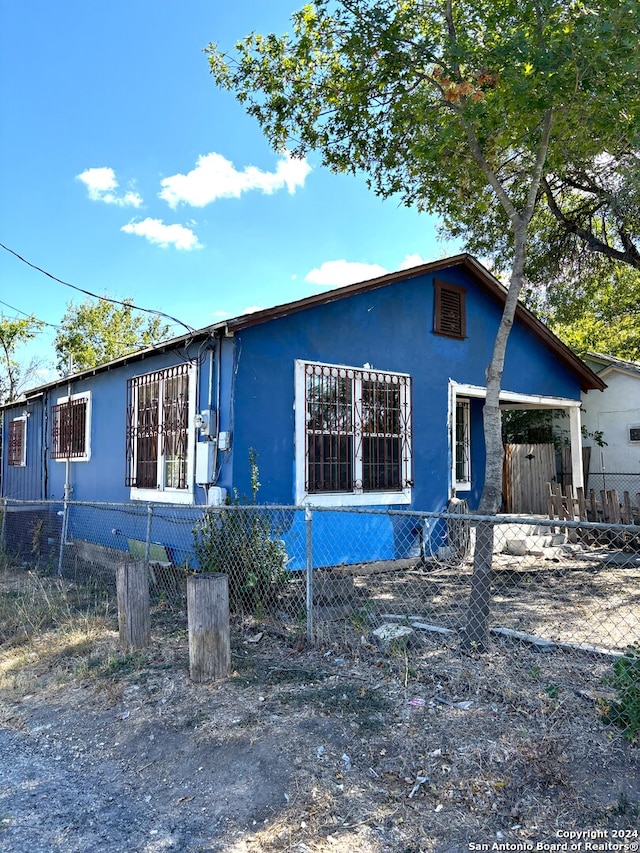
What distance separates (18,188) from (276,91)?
7.09 metres

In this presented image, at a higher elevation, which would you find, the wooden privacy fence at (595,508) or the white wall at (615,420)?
the white wall at (615,420)

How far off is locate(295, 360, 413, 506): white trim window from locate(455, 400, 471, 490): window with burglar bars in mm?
2750

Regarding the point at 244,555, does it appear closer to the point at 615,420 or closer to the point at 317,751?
the point at 317,751

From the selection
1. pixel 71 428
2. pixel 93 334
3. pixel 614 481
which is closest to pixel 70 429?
pixel 71 428

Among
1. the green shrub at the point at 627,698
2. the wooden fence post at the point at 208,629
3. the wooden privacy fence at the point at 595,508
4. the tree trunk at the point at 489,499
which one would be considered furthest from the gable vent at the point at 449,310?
the green shrub at the point at 627,698

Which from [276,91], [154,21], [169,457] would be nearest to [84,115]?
[154,21]

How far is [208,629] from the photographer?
4.43m

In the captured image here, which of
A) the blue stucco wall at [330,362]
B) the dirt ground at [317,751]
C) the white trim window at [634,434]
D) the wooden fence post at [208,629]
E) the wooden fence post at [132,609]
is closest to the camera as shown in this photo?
the dirt ground at [317,751]

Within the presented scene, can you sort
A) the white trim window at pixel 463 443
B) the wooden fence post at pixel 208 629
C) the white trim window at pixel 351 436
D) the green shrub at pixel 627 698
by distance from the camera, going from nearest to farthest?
the green shrub at pixel 627 698, the wooden fence post at pixel 208 629, the white trim window at pixel 351 436, the white trim window at pixel 463 443

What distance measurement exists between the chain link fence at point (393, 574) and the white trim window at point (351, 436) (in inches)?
15.0

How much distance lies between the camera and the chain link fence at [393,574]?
481 cm

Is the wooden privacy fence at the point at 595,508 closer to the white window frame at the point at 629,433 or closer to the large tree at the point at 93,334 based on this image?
the white window frame at the point at 629,433

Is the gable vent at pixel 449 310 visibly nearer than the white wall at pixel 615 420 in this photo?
Yes

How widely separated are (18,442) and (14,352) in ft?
43.5
